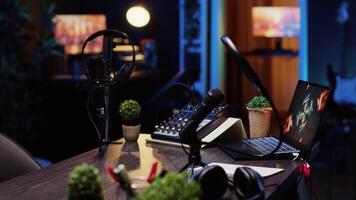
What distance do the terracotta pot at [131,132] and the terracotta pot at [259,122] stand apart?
1.52 ft

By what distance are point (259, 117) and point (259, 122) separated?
0.09ft

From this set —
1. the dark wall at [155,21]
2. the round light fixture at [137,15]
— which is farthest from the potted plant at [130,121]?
the dark wall at [155,21]

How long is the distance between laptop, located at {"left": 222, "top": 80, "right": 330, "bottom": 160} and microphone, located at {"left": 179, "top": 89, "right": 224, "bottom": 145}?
33cm

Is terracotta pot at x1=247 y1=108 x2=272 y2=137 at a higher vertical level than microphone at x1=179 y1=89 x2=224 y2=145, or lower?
lower

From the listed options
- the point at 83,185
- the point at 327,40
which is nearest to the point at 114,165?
the point at 83,185

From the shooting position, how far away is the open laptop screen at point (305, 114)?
186 cm

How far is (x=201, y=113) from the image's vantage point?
5.36ft

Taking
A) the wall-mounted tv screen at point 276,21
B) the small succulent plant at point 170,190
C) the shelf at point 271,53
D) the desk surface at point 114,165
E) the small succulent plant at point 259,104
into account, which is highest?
the wall-mounted tv screen at point 276,21

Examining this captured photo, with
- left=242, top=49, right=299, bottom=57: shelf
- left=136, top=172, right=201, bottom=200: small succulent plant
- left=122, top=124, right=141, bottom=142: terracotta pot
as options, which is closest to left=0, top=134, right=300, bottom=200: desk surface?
left=122, top=124, right=141, bottom=142: terracotta pot

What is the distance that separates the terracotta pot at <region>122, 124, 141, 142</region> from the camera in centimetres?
227

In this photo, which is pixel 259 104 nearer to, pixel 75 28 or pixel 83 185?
pixel 83 185

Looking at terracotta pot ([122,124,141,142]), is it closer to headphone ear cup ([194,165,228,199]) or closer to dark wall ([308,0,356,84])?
headphone ear cup ([194,165,228,199])

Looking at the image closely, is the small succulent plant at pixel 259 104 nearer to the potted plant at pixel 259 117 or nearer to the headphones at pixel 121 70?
the potted plant at pixel 259 117

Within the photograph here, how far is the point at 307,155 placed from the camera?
1.90 meters
